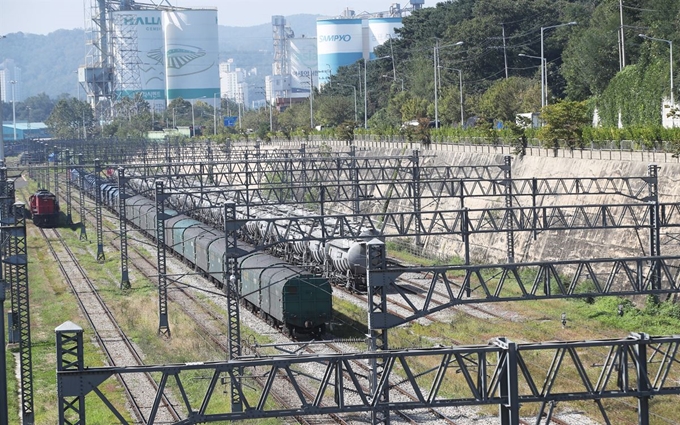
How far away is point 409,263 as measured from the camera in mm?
57000

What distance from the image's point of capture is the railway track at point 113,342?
28.9 m

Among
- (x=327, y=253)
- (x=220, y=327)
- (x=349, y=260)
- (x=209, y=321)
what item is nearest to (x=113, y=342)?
(x=220, y=327)

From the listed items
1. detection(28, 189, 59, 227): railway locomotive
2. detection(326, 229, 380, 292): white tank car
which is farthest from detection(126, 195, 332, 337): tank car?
detection(28, 189, 59, 227): railway locomotive

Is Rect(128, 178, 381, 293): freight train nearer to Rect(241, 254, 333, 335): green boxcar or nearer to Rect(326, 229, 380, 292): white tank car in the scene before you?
Rect(326, 229, 380, 292): white tank car

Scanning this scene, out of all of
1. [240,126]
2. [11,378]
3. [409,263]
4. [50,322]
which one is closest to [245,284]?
[50,322]

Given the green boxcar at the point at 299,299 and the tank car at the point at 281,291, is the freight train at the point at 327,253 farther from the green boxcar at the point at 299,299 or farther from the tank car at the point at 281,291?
the green boxcar at the point at 299,299

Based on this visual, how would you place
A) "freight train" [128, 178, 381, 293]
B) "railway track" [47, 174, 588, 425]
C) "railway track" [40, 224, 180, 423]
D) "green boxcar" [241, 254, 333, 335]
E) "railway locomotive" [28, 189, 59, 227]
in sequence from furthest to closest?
"railway locomotive" [28, 189, 59, 227] < "freight train" [128, 178, 381, 293] < "green boxcar" [241, 254, 333, 335] < "railway track" [40, 224, 180, 423] < "railway track" [47, 174, 588, 425]

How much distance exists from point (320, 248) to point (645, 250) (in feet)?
45.3

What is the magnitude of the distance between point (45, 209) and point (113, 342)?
45556 millimetres

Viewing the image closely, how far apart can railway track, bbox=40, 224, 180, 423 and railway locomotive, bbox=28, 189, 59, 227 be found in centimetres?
1550

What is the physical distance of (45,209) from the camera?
269 ft

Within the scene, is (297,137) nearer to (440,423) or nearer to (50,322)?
(50,322)

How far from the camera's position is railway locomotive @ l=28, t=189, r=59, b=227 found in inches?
3221

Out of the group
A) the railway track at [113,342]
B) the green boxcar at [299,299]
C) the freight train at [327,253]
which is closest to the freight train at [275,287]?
the green boxcar at [299,299]
